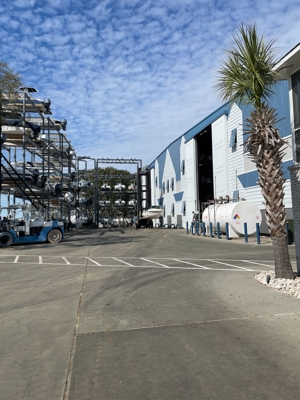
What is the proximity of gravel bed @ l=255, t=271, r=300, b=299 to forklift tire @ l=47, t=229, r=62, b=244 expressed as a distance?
1819 cm

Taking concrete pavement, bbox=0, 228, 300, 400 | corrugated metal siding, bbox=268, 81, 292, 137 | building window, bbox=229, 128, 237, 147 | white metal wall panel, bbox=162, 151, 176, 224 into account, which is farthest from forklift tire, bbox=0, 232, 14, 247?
white metal wall panel, bbox=162, 151, 176, 224

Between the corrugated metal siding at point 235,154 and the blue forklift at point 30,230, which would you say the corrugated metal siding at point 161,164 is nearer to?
the corrugated metal siding at point 235,154

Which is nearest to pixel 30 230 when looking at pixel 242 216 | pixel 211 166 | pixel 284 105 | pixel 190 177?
pixel 242 216

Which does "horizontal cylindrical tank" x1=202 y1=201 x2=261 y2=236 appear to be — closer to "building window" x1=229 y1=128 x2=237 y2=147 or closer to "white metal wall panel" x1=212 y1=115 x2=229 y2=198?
"white metal wall panel" x1=212 y1=115 x2=229 y2=198

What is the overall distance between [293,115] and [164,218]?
44.7 metres

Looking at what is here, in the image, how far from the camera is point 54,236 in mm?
24594

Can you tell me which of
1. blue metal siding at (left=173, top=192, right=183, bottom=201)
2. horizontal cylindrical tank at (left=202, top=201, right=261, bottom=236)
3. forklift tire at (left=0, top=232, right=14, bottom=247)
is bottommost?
forklift tire at (left=0, top=232, right=14, bottom=247)

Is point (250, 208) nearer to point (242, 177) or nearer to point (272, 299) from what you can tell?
point (242, 177)

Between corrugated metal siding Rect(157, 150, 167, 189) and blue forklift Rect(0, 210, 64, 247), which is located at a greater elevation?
corrugated metal siding Rect(157, 150, 167, 189)

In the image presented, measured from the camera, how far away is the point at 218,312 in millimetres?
6297

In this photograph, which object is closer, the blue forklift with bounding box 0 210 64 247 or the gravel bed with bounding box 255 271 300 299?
the gravel bed with bounding box 255 271 300 299

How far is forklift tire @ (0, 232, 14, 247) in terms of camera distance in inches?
857

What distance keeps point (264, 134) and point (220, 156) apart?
24.6 meters

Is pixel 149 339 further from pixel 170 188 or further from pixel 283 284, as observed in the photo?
pixel 170 188
